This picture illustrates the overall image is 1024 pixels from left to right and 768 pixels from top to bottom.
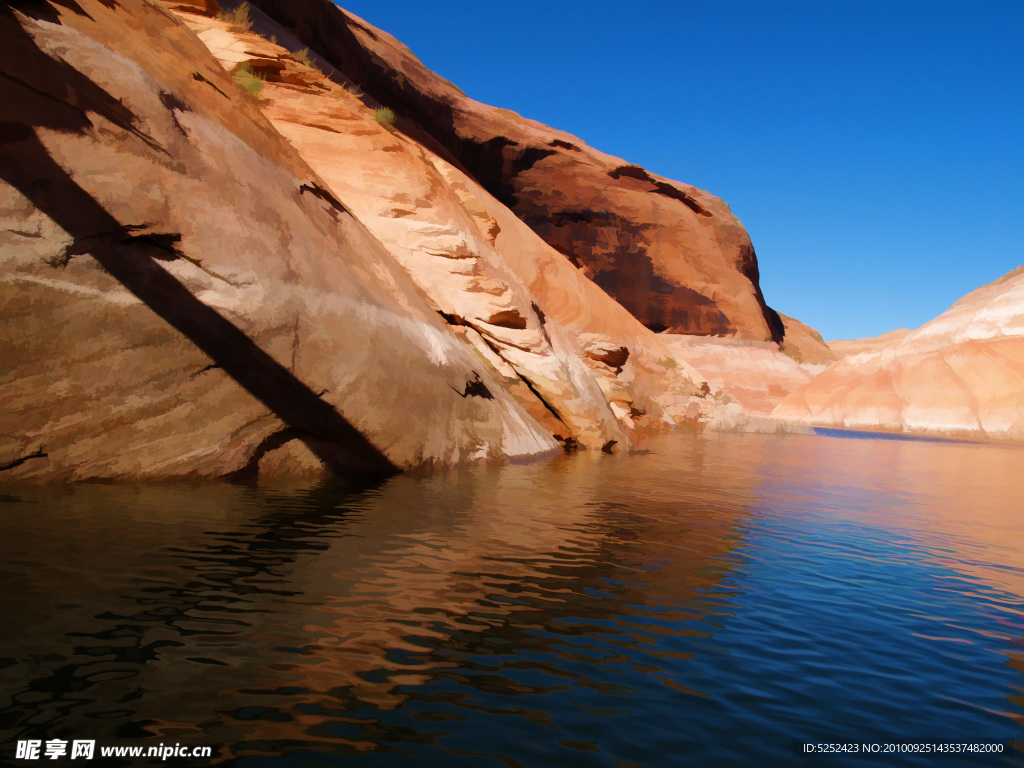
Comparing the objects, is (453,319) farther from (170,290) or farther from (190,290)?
(170,290)

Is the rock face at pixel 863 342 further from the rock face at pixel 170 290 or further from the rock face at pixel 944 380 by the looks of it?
the rock face at pixel 170 290

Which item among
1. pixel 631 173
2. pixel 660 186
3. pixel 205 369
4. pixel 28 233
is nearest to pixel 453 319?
pixel 205 369

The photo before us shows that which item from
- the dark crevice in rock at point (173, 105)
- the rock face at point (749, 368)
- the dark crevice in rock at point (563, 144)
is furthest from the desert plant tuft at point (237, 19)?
the dark crevice in rock at point (563, 144)

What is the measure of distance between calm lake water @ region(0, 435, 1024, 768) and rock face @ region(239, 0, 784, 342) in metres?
43.3

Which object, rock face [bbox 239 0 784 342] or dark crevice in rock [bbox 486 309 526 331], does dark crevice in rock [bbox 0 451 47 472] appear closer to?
dark crevice in rock [bbox 486 309 526 331]

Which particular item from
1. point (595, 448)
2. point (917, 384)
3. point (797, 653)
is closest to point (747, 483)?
point (595, 448)

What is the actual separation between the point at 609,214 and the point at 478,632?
5346cm

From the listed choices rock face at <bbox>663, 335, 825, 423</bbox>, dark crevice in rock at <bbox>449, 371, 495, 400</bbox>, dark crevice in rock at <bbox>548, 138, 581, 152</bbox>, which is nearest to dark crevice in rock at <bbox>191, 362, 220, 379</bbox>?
dark crevice in rock at <bbox>449, 371, 495, 400</bbox>

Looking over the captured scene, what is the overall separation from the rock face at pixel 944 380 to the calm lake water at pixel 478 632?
1437 inches

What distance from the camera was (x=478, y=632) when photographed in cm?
418

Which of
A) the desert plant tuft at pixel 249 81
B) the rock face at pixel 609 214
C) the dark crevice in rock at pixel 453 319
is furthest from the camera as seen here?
the rock face at pixel 609 214

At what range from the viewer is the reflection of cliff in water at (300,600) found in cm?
297

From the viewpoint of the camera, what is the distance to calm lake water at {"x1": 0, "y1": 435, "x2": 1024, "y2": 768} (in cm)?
291

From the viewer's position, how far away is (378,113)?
18.2 metres
